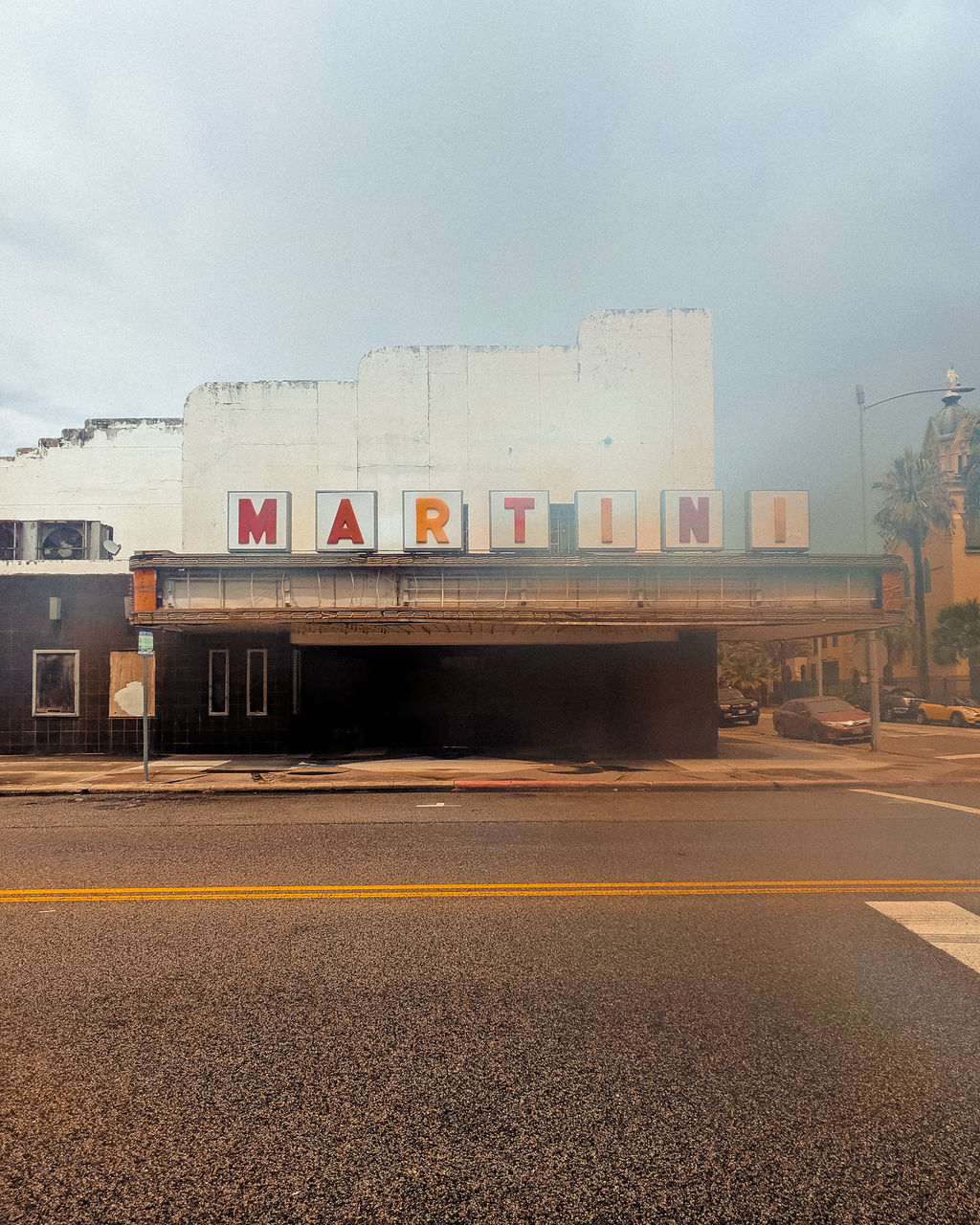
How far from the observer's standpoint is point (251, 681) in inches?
808

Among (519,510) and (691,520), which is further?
(691,520)

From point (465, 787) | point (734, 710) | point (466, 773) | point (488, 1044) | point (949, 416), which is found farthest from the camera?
point (949, 416)

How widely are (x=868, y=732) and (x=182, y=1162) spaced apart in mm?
24723

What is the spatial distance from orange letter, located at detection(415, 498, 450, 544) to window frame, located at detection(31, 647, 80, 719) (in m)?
9.93

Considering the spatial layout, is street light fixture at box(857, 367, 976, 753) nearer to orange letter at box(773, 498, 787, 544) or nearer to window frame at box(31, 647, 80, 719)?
orange letter at box(773, 498, 787, 544)

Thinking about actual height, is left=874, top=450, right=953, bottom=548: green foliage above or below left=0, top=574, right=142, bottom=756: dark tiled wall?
above

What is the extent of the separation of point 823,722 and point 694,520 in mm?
9937

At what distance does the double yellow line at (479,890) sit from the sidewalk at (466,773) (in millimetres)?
7361

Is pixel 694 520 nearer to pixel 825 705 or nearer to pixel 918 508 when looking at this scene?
pixel 825 705

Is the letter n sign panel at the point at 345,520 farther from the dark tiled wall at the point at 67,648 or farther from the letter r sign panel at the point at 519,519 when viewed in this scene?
the dark tiled wall at the point at 67,648

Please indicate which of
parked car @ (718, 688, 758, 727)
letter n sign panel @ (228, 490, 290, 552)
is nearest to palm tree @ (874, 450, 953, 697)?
parked car @ (718, 688, 758, 727)

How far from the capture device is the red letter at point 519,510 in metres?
18.5

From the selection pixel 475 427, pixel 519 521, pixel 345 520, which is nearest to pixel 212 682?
pixel 345 520

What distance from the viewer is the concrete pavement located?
1456 cm
